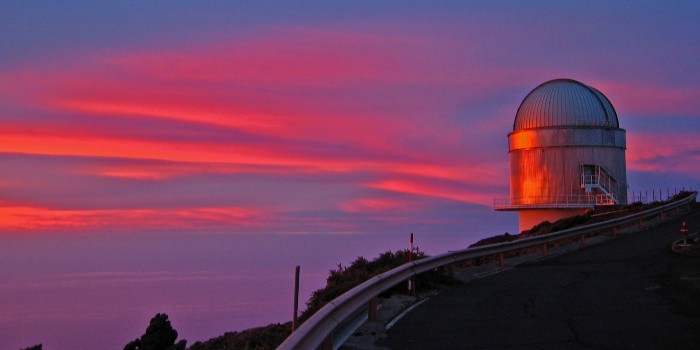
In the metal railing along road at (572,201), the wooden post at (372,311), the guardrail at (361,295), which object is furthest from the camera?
the metal railing along road at (572,201)

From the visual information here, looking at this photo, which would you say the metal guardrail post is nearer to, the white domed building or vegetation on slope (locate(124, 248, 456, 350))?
vegetation on slope (locate(124, 248, 456, 350))

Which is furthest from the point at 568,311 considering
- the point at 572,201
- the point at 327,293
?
the point at 572,201

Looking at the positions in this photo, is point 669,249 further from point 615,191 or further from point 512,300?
point 615,191

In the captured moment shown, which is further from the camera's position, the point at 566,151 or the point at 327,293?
the point at 566,151

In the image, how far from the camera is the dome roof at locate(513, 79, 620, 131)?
163ft

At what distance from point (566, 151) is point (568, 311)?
39635 mm

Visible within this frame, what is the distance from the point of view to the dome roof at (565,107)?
1957 inches

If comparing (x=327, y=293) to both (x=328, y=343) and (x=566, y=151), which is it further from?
(x=566, y=151)

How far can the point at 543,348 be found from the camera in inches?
349

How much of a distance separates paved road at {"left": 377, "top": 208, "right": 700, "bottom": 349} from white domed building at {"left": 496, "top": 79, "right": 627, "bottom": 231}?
30.9 metres

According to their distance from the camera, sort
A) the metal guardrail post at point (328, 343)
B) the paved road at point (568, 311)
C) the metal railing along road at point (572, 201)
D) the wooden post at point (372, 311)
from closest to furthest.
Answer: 1. the metal guardrail post at point (328, 343)
2. the paved road at point (568, 311)
3. the wooden post at point (372, 311)
4. the metal railing along road at point (572, 201)

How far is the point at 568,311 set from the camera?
38.1 feet

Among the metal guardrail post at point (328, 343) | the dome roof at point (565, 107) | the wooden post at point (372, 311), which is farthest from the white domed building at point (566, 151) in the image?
the metal guardrail post at point (328, 343)

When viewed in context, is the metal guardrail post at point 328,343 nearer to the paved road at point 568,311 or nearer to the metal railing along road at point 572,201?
the paved road at point 568,311
